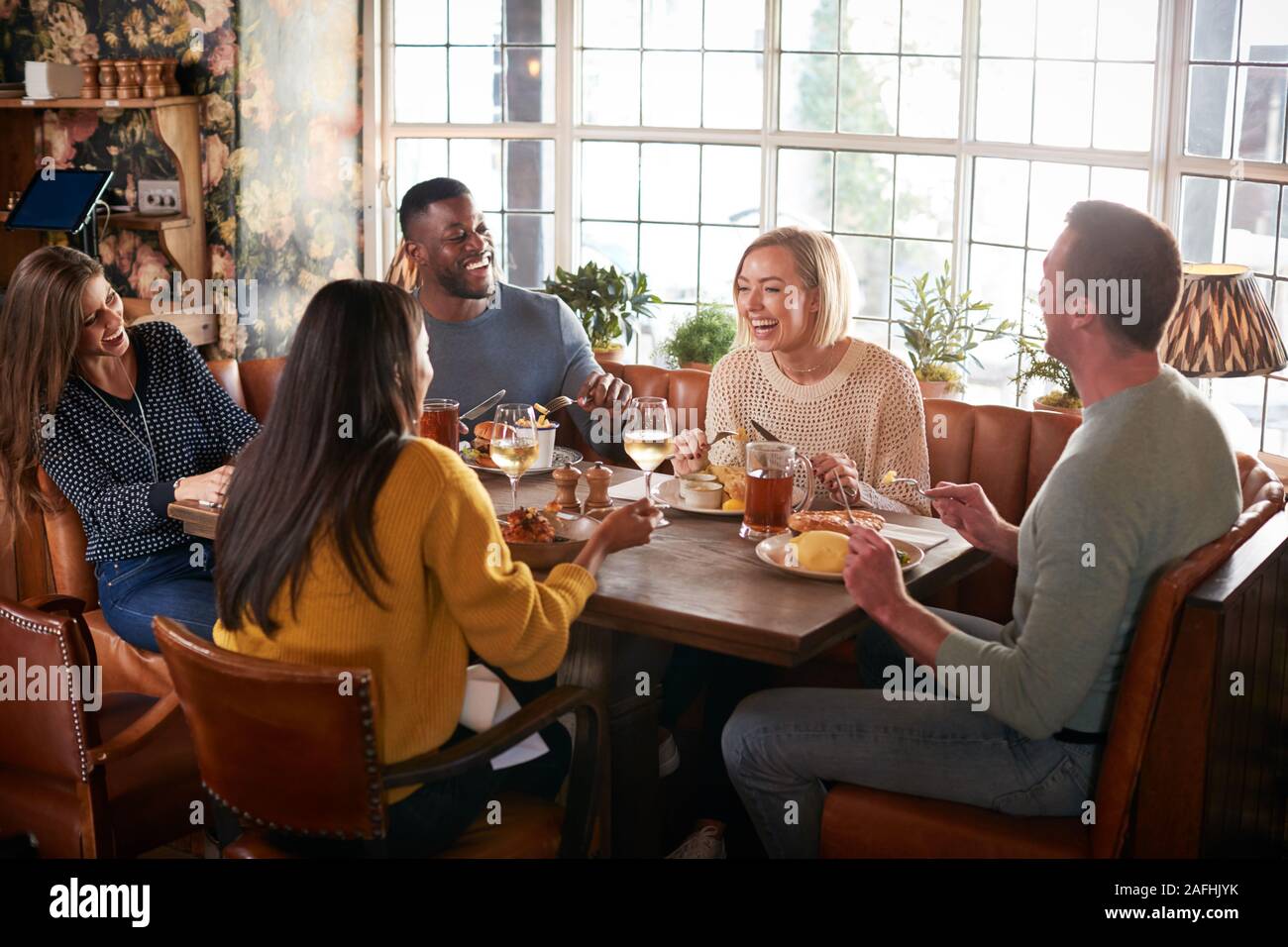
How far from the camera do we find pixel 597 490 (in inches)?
104

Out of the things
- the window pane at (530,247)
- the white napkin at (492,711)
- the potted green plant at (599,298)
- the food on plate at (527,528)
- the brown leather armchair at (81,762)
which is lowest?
the brown leather armchair at (81,762)

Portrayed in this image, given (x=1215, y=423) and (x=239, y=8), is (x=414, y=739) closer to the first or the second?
(x=1215, y=423)

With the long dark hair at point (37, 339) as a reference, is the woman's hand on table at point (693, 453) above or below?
below

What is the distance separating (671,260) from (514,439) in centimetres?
286

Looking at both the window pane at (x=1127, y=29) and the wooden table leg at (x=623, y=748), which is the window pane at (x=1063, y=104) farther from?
the wooden table leg at (x=623, y=748)

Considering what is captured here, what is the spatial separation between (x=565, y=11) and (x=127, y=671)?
10.5ft

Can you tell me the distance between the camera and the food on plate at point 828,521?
2400 millimetres

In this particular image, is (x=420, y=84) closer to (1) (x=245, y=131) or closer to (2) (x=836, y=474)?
(1) (x=245, y=131)

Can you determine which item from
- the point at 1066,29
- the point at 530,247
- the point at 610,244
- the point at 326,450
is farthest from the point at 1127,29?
the point at 326,450

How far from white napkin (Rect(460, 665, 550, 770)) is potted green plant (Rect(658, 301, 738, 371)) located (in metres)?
2.85

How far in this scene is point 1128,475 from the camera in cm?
194

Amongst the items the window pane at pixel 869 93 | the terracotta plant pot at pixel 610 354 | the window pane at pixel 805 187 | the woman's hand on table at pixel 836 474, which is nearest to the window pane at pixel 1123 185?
the window pane at pixel 869 93

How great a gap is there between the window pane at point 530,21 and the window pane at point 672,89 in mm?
400
